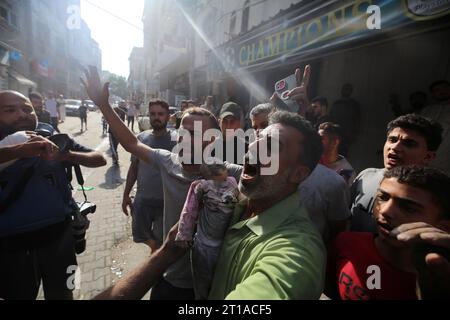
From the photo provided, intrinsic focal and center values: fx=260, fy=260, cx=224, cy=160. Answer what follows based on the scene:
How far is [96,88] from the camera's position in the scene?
2162 mm

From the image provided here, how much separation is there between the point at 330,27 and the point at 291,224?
187 inches

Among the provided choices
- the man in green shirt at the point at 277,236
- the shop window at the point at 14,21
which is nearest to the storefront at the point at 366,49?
the man in green shirt at the point at 277,236

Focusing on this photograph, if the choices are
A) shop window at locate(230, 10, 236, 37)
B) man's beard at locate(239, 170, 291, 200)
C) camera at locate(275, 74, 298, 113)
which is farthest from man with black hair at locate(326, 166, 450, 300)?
shop window at locate(230, 10, 236, 37)

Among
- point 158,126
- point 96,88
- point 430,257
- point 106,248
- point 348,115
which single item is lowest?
point 106,248

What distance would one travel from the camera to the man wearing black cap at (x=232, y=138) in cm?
277

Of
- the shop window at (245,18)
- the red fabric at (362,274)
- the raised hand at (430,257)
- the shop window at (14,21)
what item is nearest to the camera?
the raised hand at (430,257)

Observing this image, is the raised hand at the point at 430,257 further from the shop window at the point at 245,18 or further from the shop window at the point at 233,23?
the shop window at the point at 233,23

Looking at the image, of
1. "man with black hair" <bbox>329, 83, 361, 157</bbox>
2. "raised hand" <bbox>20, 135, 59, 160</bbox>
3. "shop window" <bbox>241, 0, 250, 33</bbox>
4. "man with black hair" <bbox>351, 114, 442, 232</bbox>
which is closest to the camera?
Result: "raised hand" <bbox>20, 135, 59, 160</bbox>

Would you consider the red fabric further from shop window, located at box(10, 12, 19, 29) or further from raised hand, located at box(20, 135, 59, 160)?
shop window, located at box(10, 12, 19, 29)

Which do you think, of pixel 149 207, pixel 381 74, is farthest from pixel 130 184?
pixel 381 74

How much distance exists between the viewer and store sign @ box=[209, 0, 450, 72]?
3602 mm

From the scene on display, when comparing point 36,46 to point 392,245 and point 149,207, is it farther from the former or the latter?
point 392,245

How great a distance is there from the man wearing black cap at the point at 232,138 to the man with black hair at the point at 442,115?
2.70 meters
